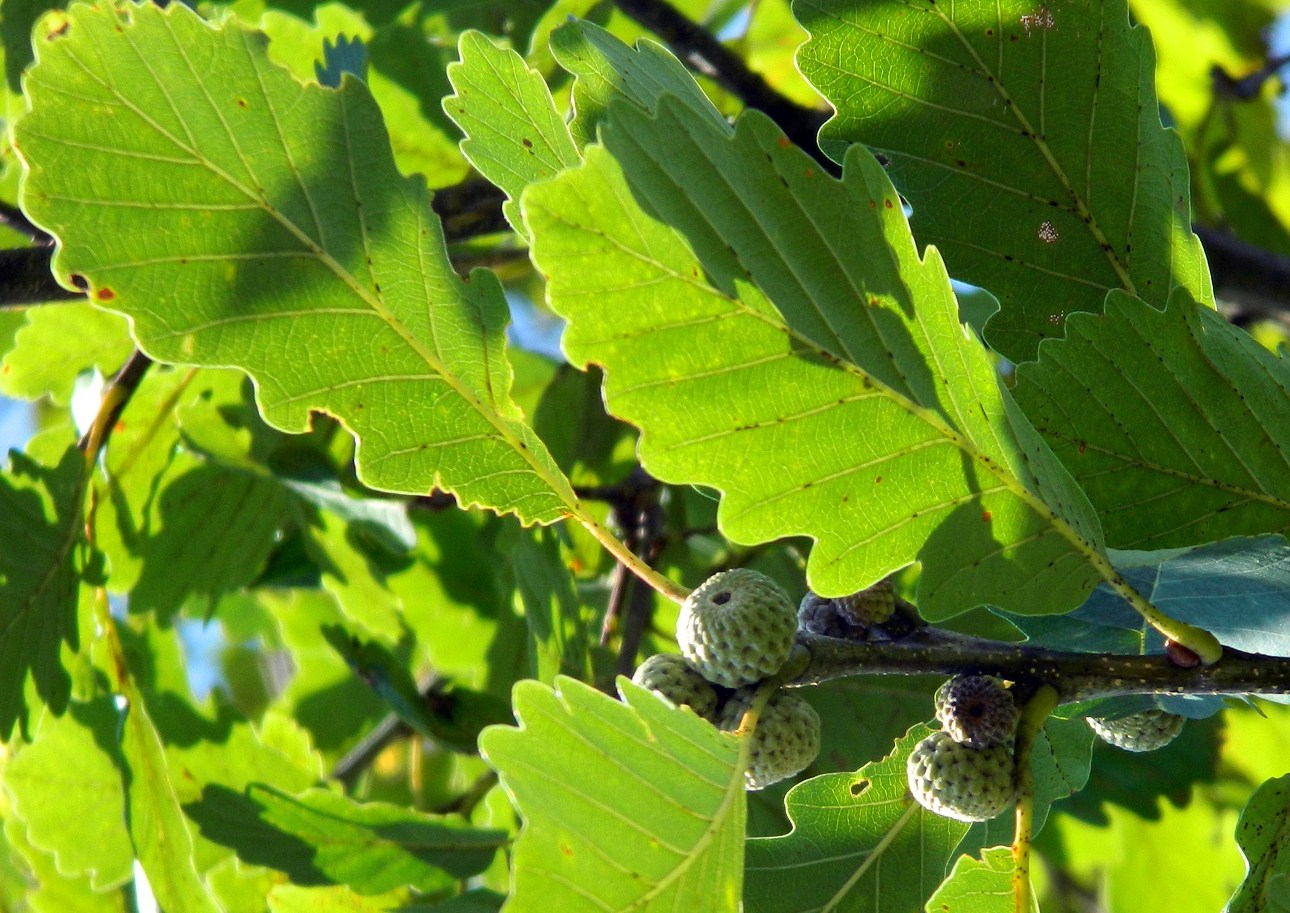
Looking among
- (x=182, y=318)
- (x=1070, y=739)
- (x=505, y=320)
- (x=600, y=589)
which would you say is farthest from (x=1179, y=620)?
(x=600, y=589)

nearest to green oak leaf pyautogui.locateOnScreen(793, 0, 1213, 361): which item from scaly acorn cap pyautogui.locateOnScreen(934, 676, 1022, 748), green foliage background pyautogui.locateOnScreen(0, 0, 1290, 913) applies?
green foliage background pyautogui.locateOnScreen(0, 0, 1290, 913)

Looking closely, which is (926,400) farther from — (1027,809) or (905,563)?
(1027,809)

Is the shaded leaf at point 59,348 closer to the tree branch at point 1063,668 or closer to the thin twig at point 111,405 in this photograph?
the thin twig at point 111,405

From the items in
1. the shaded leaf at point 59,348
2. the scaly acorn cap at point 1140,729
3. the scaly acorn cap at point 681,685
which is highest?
the scaly acorn cap at point 681,685

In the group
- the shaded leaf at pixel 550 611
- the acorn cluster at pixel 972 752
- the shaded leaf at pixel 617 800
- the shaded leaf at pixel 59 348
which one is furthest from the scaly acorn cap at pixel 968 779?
the shaded leaf at pixel 59 348

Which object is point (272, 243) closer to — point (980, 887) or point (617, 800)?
point (617, 800)
